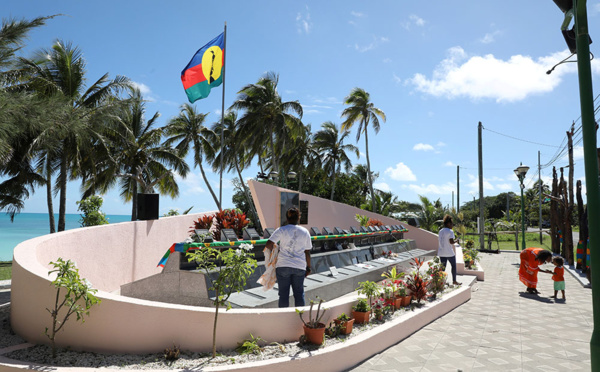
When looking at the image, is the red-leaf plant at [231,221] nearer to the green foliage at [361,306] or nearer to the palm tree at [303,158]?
the green foliage at [361,306]

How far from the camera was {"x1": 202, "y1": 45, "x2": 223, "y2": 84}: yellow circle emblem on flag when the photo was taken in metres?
13.2

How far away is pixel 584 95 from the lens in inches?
133

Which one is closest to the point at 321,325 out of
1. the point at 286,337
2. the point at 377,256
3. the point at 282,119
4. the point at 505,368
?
the point at 286,337

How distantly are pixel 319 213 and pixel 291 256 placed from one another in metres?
10.7

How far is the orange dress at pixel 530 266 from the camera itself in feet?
29.3

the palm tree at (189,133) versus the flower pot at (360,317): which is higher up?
the palm tree at (189,133)

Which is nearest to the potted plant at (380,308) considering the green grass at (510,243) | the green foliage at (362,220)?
the green foliage at (362,220)

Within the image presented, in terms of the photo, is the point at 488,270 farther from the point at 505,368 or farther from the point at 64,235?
the point at 64,235

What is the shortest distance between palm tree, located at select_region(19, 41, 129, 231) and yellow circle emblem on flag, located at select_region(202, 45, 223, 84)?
17.6ft

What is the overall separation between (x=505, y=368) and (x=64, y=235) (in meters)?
7.15

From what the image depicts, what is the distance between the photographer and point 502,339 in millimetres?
5312

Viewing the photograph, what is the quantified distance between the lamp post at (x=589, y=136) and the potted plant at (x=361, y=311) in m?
2.51

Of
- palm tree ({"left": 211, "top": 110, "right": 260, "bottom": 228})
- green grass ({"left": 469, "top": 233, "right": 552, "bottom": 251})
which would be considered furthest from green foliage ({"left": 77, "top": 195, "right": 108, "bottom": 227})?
green grass ({"left": 469, "top": 233, "right": 552, "bottom": 251})

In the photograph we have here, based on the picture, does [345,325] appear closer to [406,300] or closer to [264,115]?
[406,300]
